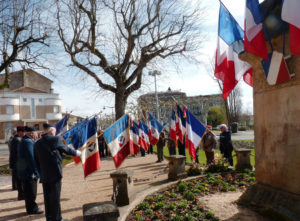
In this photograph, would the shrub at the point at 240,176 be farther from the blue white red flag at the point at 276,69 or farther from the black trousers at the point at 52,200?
the black trousers at the point at 52,200

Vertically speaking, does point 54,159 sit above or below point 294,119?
below

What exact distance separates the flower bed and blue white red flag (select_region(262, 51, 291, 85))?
2641 millimetres

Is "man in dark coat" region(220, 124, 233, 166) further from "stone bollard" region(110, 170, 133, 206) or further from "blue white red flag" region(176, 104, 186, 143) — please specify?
"stone bollard" region(110, 170, 133, 206)

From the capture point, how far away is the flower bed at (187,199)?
4691mm

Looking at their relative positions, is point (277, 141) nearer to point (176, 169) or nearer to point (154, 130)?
point (176, 169)

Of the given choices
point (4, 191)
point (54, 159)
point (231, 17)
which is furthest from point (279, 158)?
point (4, 191)

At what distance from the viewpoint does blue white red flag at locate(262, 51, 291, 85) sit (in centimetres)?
401

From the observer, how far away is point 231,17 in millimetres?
5488

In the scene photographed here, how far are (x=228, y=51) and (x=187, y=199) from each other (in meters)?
3.47

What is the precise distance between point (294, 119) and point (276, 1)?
2.02 metres

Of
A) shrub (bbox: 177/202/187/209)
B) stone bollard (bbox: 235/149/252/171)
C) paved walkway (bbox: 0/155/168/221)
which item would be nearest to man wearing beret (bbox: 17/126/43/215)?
paved walkway (bbox: 0/155/168/221)

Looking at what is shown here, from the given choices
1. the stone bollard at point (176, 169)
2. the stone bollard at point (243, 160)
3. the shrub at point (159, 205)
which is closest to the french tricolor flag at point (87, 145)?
the shrub at point (159, 205)

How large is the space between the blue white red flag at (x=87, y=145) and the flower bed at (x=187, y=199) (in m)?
1.74

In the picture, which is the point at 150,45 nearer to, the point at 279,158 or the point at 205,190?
the point at 205,190
